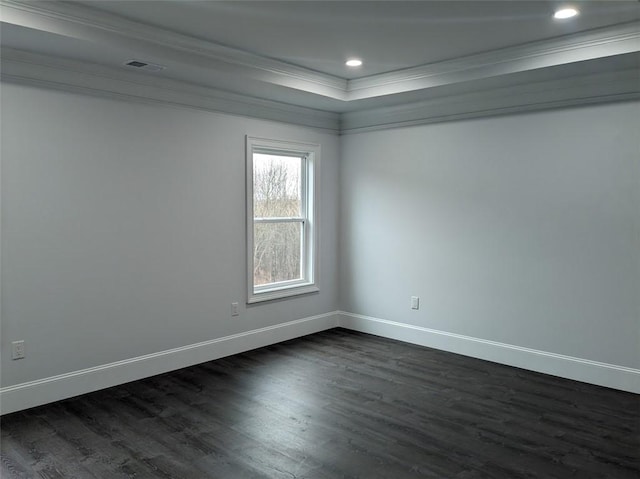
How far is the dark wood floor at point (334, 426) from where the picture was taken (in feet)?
9.11

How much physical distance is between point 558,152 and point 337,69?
77.1 inches

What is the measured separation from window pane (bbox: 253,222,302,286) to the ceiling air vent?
1.79m

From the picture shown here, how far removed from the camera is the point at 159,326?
4.27 metres

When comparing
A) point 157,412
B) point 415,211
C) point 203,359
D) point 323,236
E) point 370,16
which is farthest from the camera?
point 323,236

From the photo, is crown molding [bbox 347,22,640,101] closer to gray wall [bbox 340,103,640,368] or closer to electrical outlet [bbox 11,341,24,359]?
gray wall [bbox 340,103,640,368]

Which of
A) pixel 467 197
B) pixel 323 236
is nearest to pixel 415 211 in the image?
pixel 467 197

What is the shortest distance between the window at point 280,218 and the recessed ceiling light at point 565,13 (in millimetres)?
2729

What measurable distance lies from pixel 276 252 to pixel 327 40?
235 centimetres

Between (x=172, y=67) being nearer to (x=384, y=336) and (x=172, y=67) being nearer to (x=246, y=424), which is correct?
(x=246, y=424)

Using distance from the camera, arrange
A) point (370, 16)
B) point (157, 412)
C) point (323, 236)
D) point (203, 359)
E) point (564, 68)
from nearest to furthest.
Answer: point (370, 16) → point (157, 412) → point (564, 68) → point (203, 359) → point (323, 236)

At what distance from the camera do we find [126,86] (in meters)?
3.93

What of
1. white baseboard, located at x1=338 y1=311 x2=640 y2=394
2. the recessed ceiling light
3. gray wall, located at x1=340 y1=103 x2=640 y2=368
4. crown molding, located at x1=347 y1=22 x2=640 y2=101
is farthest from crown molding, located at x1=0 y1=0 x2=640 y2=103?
white baseboard, located at x1=338 y1=311 x2=640 y2=394

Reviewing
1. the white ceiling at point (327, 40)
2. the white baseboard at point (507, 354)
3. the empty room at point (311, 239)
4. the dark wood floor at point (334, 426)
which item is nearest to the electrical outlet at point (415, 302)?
the empty room at point (311, 239)

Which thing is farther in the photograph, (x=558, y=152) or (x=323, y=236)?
(x=323, y=236)
